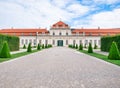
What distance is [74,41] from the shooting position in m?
64.6

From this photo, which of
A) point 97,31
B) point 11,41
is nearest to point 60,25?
point 97,31

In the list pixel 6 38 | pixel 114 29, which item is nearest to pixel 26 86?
pixel 6 38

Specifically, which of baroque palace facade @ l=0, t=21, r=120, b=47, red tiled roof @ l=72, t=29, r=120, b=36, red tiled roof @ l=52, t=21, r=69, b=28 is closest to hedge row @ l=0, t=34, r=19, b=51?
baroque palace facade @ l=0, t=21, r=120, b=47

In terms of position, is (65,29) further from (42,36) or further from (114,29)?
(114,29)

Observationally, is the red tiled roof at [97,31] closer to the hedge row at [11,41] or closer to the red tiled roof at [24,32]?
the red tiled roof at [24,32]

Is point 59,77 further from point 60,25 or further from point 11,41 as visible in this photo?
point 60,25

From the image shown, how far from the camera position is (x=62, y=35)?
64.9 m

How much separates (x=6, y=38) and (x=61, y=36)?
139 ft

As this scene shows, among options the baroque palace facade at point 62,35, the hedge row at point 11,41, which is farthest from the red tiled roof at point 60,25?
the hedge row at point 11,41

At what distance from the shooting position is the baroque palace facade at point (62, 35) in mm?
64000

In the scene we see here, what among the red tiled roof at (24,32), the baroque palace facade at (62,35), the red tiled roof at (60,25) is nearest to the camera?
the baroque palace facade at (62,35)

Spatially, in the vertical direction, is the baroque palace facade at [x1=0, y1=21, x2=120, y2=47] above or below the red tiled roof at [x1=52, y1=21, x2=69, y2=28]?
below

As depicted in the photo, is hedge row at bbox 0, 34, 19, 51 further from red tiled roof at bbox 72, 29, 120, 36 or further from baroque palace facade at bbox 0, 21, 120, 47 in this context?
red tiled roof at bbox 72, 29, 120, 36

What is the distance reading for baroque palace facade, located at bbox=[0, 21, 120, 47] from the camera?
6400cm
